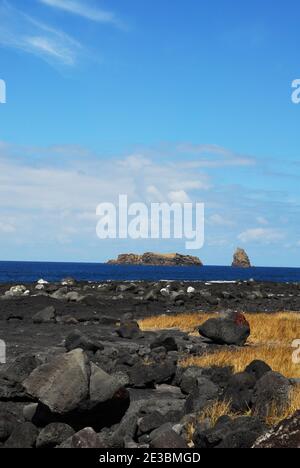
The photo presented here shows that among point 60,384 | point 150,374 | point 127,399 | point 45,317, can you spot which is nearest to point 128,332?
point 45,317

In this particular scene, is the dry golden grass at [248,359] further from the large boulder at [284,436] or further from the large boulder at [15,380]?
the large boulder at [284,436]

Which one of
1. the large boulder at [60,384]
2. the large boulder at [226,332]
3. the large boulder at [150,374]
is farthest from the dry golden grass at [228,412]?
the large boulder at [226,332]

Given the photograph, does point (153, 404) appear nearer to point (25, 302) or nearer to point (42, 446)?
point (42, 446)

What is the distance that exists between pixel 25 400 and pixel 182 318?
57.4 ft

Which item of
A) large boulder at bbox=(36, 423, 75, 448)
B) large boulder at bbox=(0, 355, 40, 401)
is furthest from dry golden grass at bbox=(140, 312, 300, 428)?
large boulder at bbox=(0, 355, 40, 401)

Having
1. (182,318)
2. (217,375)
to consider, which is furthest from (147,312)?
(217,375)

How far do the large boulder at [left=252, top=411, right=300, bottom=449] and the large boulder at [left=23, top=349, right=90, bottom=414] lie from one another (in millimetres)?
3788

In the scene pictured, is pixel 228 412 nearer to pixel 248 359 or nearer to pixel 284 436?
pixel 284 436

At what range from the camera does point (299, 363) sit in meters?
16.6

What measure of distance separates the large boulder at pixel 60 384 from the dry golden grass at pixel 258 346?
6.08 m

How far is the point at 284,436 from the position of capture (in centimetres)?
701

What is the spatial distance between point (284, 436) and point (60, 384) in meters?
4.24

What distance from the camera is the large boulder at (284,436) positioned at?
6902 mm
